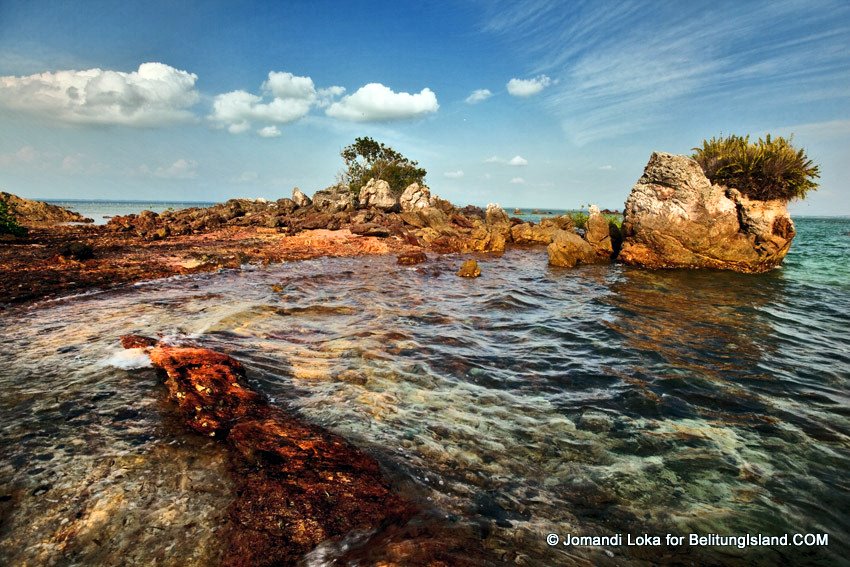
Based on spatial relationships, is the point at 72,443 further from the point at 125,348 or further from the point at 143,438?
the point at 125,348

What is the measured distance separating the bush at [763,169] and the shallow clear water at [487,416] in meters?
9.68

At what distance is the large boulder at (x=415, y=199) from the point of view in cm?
3750

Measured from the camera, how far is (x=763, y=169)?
17.2m

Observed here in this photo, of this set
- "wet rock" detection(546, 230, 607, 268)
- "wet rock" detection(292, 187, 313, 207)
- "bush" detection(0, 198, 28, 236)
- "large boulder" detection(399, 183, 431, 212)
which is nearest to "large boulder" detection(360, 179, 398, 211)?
"large boulder" detection(399, 183, 431, 212)

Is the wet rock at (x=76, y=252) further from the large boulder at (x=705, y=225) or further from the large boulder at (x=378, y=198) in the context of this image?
the large boulder at (x=378, y=198)

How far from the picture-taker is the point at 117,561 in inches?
98.1

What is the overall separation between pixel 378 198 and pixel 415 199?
3.75 meters

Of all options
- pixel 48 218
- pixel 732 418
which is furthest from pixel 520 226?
pixel 48 218

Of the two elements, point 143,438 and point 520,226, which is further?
point 520,226

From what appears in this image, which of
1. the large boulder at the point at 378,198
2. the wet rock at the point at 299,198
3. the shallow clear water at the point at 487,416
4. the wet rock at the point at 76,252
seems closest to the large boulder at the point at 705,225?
the shallow clear water at the point at 487,416

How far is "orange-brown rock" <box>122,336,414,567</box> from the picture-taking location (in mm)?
2703

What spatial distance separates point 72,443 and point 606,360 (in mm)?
7748

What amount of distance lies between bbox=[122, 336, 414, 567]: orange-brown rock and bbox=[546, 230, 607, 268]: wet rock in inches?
695

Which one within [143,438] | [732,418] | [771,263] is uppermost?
[771,263]
